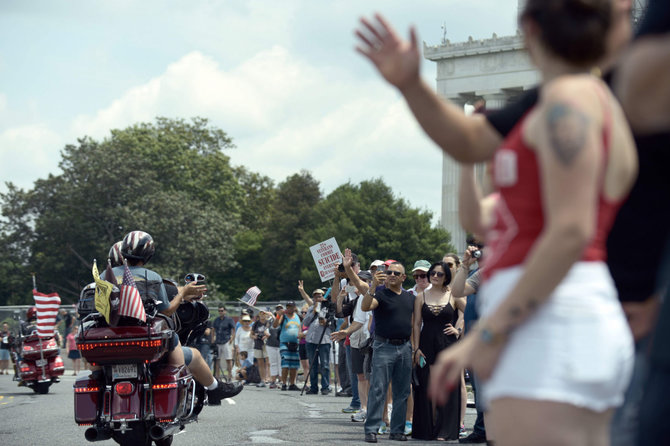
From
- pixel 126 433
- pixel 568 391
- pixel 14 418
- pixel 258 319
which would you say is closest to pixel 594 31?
pixel 568 391

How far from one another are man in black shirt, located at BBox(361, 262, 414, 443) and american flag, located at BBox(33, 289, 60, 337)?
12.2 meters

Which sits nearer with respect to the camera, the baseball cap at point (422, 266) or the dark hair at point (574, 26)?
the dark hair at point (574, 26)

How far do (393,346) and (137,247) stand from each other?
410cm

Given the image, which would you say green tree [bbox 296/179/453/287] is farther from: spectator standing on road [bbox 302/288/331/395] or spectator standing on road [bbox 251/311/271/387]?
spectator standing on road [bbox 302/288/331/395]

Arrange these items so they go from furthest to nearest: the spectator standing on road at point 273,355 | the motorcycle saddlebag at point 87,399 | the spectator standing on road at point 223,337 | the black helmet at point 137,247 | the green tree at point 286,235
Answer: the green tree at point 286,235 < the spectator standing on road at point 223,337 < the spectator standing on road at point 273,355 < the black helmet at point 137,247 < the motorcycle saddlebag at point 87,399

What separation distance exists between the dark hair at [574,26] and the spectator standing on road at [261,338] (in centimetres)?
2597

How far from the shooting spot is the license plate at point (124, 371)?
9180 millimetres

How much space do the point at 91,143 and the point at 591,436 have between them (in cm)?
7727

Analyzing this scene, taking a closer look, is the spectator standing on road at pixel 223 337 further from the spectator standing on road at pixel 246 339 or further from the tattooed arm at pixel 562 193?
the tattooed arm at pixel 562 193

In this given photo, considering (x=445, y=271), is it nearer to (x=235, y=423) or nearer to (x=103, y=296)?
(x=235, y=423)

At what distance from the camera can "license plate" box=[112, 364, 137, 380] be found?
9.18 m

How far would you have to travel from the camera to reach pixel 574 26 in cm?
297

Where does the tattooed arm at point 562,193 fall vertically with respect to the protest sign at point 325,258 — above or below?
below

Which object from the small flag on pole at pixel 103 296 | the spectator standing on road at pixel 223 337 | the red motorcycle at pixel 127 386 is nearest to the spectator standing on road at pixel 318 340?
the spectator standing on road at pixel 223 337
